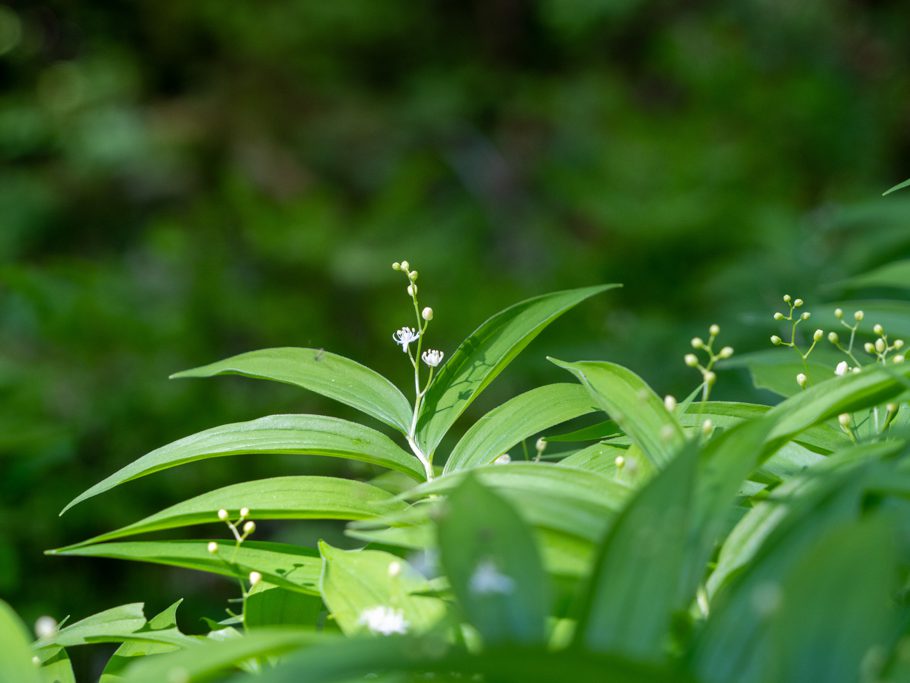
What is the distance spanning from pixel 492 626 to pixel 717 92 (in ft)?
11.7

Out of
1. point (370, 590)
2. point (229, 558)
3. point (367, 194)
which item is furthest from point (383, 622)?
point (367, 194)

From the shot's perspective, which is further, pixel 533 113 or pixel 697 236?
pixel 533 113

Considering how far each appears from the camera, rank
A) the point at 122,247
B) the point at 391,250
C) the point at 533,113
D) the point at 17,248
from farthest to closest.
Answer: the point at 533,113
the point at 122,247
the point at 17,248
the point at 391,250

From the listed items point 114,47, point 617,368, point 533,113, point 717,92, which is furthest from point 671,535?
point 114,47

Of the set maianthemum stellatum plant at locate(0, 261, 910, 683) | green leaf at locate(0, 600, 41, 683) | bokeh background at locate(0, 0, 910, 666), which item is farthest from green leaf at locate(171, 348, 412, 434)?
→ bokeh background at locate(0, 0, 910, 666)

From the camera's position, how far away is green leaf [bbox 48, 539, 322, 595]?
478 mm

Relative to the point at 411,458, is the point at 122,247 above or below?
above

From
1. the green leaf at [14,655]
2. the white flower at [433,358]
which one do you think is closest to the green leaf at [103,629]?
the green leaf at [14,655]

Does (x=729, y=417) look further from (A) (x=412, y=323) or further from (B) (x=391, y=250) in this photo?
(B) (x=391, y=250)

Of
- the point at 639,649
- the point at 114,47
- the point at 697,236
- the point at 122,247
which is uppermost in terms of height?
the point at 114,47

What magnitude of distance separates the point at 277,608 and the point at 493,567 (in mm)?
212

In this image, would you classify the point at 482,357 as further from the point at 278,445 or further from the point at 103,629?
the point at 103,629

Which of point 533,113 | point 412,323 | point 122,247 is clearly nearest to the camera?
point 412,323

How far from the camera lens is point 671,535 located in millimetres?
321
